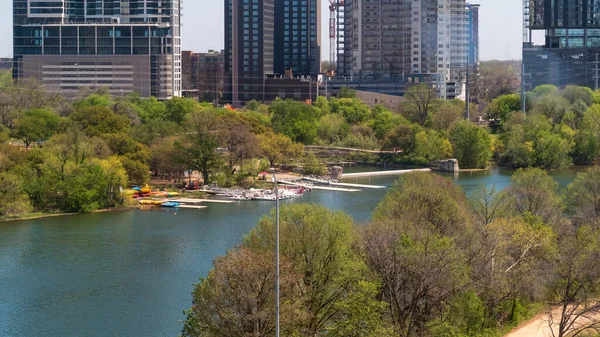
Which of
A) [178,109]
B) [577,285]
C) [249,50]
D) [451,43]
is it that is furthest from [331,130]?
[577,285]

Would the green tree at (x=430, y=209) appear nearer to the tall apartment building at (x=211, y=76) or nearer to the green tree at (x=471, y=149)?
the green tree at (x=471, y=149)

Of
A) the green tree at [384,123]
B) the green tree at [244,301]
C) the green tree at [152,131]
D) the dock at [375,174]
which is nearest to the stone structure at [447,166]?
the dock at [375,174]

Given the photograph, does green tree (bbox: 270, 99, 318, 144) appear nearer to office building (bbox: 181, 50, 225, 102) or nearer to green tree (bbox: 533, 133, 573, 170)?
green tree (bbox: 533, 133, 573, 170)

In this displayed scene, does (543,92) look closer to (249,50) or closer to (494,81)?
(494,81)

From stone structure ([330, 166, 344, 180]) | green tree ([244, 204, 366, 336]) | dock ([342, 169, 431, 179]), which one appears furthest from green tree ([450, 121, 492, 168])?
green tree ([244, 204, 366, 336])

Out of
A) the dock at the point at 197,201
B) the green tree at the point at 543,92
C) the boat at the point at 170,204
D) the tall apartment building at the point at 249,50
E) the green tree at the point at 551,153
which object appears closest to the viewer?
the boat at the point at 170,204

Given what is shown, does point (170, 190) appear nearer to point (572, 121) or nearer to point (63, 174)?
point (63, 174)

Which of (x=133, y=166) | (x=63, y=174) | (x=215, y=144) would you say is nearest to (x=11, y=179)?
(x=63, y=174)
